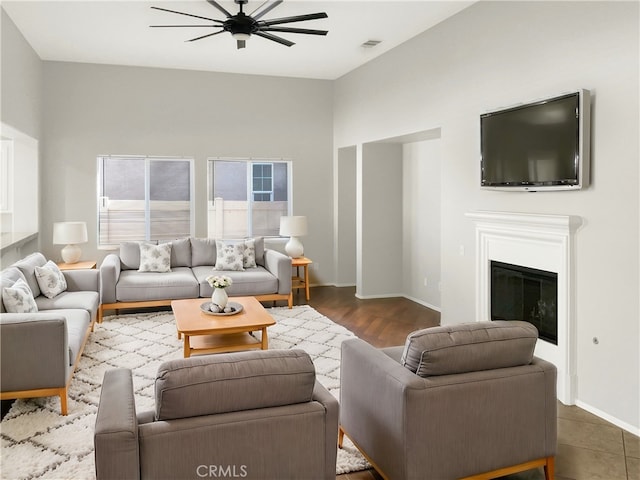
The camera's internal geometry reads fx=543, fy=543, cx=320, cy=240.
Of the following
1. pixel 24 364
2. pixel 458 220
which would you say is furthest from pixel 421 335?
pixel 458 220

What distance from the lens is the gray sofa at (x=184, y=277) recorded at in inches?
246

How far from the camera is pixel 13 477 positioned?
275 cm

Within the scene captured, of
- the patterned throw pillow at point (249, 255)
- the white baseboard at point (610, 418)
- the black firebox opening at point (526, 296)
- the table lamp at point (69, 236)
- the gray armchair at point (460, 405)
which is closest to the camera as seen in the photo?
the gray armchair at point (460, 405)

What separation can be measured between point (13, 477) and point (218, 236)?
5436 mm

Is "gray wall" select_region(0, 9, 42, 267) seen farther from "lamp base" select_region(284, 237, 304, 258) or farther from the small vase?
"lamp base" select_region(284, 237, 304, 258)

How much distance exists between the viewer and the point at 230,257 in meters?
6.99

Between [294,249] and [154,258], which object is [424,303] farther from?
[154,258]

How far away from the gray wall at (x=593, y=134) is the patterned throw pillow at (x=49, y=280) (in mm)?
3871

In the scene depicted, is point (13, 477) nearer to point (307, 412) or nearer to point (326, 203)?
point (307, 412)

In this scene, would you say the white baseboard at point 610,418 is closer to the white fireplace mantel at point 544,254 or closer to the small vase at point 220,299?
the white fireplace mantel at point 544,254

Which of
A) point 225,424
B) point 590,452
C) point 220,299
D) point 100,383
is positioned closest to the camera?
point 225,424

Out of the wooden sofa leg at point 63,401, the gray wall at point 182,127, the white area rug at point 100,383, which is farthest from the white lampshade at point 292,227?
the wooden sofa leg at point 63,401

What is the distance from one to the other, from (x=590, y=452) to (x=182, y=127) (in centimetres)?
643

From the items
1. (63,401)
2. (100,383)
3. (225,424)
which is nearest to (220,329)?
(100,383)
